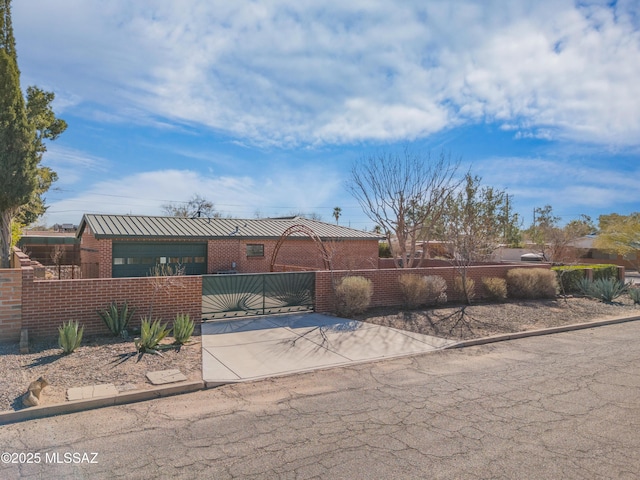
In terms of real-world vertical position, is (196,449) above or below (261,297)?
below

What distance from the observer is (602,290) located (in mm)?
Answer: 16922

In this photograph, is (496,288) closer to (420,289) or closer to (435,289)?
(435,289)

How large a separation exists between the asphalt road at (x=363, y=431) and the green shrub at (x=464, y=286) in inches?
288

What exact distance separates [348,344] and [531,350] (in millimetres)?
4048

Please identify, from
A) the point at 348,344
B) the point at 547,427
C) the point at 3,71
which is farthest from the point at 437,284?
the point at 3,71

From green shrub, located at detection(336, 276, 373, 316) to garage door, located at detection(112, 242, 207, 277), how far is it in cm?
1029

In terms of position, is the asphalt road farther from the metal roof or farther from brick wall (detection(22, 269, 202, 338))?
the metal roof

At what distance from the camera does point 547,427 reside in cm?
516

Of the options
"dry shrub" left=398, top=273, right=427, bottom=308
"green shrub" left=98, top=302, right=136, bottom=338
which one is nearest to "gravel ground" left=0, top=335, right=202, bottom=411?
"green shrub" left=98, top=302, right=136, bottom=338

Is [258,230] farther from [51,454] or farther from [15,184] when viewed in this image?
[51,454]

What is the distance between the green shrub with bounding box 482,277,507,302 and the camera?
1536 cm

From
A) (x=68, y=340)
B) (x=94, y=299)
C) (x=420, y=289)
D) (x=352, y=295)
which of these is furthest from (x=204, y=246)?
(x=68, y=340)

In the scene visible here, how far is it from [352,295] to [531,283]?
8.18 m

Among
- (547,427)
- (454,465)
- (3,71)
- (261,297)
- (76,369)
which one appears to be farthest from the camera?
(261,297)
